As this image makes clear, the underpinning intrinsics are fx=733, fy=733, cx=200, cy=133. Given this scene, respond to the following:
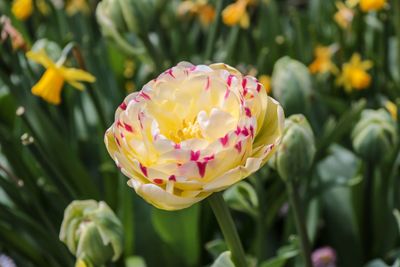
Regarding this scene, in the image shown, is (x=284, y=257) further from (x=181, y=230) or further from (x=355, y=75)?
(x=355, y=75)

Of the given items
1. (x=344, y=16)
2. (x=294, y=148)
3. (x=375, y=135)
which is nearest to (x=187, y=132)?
(x=294, y=148)

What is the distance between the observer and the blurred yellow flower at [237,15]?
0.94m

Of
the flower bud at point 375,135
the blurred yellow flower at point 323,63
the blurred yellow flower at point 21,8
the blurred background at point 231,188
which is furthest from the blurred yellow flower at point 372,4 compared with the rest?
the blurred yellow flower at point 21,8

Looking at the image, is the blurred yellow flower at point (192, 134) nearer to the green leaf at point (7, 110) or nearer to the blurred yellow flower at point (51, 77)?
the blurred yellow flower at point (51, 77)

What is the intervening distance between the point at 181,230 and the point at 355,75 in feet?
1.05

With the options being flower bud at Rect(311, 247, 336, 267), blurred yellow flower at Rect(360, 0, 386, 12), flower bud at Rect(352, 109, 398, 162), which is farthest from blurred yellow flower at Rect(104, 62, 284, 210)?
blurred yellow flower at Rect(360, 0, 386, 12)

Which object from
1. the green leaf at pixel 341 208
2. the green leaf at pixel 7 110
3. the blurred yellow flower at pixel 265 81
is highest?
the green leaf at pixel 7 110

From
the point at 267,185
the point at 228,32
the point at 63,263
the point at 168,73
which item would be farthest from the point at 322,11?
the point at 168,73

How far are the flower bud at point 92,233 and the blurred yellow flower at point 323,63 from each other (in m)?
0.49

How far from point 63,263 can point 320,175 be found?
1.04ft

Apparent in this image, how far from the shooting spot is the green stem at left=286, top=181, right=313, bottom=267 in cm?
62

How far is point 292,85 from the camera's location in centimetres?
73

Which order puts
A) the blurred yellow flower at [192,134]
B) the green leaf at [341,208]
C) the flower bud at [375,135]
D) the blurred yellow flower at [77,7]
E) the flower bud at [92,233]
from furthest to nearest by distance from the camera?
1. the blurred yellow flower at [77,7]
2. the green leaf at [341,208]
3. the flower bud at [375,135]
4. the flower bud at [92,233]
5. the blurred yellow flower at [192,134]

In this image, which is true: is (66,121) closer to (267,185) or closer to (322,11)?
(267,185)
